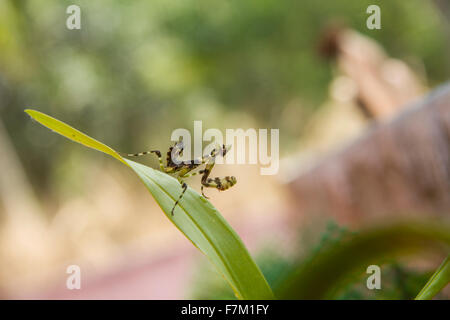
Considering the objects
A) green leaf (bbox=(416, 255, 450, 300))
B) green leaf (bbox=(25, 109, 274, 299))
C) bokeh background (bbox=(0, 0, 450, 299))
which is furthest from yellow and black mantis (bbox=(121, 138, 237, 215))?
bokeh background (bbox=(0, 0, 450, 299))

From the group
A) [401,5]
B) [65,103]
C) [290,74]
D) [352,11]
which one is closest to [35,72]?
[65,103]

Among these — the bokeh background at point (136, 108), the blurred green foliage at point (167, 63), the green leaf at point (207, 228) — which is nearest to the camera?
the green leaf at point (207, 228)

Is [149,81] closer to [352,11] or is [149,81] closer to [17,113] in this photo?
[17,113]

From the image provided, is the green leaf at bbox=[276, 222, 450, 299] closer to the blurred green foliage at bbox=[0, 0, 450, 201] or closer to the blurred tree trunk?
the blurred tree trunk

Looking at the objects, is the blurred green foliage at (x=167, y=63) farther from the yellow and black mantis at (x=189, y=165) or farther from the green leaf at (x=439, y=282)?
the green leaf at (x=439, y=282)

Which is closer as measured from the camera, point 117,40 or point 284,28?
point 117,40

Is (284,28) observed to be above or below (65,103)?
above

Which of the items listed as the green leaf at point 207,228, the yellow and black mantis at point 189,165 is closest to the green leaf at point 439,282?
the green leaf at point 207,228
